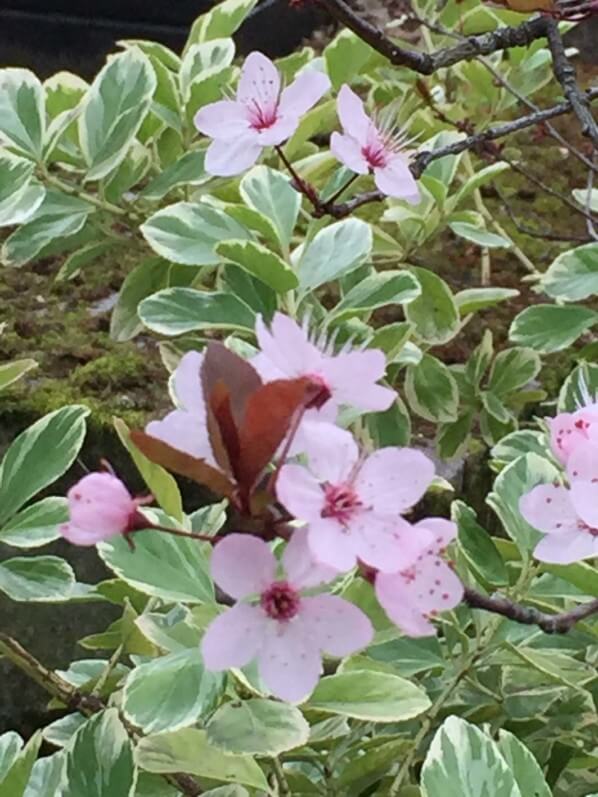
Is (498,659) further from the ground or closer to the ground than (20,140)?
closer to the ground

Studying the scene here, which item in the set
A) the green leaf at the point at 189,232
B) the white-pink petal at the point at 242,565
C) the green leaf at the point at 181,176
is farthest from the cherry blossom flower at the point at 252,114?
the white-pink petal at the point at 242,565

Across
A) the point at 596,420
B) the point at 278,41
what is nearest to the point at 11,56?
the point at 278,41

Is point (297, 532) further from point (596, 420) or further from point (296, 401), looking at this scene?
point (596, 420)

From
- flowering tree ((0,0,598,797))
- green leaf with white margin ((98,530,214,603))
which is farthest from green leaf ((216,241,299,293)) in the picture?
green leaf with white margin ((98,530,214,603))

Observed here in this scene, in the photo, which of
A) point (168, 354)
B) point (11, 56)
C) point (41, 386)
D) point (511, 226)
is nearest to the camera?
point (168, 354)

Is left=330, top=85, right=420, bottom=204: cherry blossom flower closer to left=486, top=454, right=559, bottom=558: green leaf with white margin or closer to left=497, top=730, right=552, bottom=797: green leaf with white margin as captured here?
left=486, top=454, right=559, bottom=558: green leaf with white margin

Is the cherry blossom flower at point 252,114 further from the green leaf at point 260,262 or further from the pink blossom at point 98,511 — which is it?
the pink blossom at point 98,511
